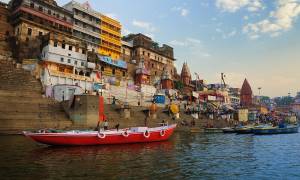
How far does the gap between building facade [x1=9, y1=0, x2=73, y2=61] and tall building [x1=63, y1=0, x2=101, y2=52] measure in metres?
3.84

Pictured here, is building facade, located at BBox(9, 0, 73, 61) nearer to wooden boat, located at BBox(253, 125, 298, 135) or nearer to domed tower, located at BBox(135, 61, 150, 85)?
domed tower, located at BBox(135, 61, 150, 85)

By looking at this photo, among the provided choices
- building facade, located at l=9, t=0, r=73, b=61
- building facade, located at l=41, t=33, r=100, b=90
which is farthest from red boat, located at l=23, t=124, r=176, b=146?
building facade, located at l=9, t=0, r=73, b=61

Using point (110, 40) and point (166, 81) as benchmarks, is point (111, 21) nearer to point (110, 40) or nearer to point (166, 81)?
point (110, 40)

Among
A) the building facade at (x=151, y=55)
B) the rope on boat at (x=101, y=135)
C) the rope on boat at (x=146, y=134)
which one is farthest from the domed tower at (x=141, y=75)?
the rope on boat at (x=101, y=135)

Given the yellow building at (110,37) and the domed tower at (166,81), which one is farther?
the domed tower at (166,81)

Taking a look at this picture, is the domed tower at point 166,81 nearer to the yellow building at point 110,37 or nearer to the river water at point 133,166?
the yellow building at point 110,37

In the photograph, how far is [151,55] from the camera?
8319cm

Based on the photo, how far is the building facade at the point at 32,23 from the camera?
51.3 m

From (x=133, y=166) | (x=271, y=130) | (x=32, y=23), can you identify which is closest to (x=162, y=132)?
(x=133, y=166)

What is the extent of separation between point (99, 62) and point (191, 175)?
49.5 metres

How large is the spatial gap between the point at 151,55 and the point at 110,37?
1693 cm

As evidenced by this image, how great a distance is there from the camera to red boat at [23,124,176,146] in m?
24.9

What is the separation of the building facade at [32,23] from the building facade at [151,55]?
81.1 feet

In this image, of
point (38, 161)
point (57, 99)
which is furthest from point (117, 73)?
point (38, 161)
